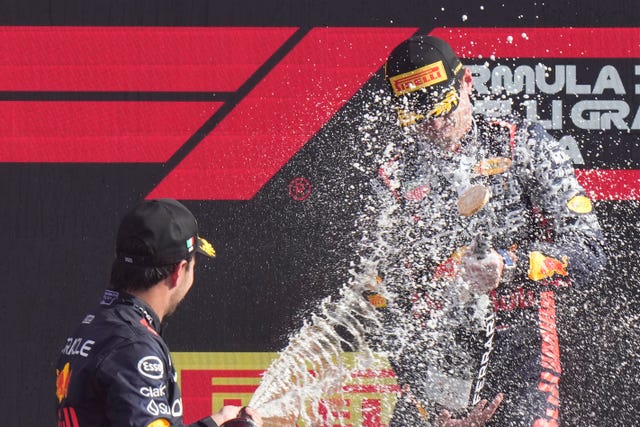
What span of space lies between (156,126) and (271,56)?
21.0 inches

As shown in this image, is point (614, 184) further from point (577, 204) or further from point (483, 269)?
point (483, 269)

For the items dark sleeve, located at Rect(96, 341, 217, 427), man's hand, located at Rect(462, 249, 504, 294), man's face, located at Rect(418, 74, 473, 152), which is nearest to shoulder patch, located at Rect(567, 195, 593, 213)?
man's hand, located at Rect(462, 249, 504, 294)

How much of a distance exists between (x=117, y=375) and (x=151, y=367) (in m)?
0.07

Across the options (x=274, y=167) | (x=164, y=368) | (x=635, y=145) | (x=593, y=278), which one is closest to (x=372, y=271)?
(x=274, y=167)

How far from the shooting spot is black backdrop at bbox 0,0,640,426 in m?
3.78

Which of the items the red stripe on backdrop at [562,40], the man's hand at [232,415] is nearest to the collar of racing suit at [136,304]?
the man's hand at [232,415]

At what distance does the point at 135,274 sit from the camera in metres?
2.29

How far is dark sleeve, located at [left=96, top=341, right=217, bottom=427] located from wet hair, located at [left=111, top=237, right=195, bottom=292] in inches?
7.4

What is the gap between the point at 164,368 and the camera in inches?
86.2

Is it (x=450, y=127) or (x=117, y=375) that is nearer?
(x=117, y=375)

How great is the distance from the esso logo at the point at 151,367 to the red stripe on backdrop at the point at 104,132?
1.79 m

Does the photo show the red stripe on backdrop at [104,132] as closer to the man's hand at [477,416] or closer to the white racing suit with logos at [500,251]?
the white racing suit with logos at [500,251]

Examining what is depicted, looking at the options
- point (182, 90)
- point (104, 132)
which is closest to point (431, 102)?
point (182, 90)
